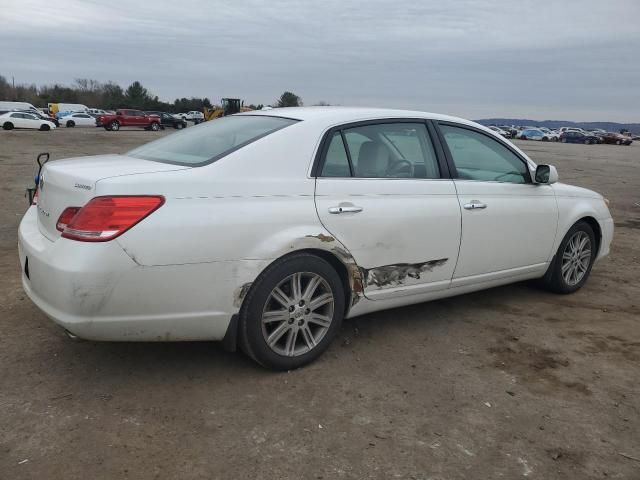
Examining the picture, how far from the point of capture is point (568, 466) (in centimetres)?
264

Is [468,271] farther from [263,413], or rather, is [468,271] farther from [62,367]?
[62,367]

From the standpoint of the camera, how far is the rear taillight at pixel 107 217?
2.79m

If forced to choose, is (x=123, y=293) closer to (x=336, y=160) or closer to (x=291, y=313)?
(x=291, y=313)

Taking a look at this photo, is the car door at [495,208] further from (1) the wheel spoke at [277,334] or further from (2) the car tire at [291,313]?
(1) the wheel spoke at [277,334]

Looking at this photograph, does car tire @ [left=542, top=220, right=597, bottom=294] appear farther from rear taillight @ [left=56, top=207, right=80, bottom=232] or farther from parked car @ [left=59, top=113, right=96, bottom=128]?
parked car @ [left=59, top=113, right=96, bottom=128]

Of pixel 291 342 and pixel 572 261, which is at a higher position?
pixel 572 261

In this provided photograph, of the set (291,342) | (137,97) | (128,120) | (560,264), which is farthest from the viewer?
(137,97)

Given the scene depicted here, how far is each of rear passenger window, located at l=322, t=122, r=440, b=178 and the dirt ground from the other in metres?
1.16

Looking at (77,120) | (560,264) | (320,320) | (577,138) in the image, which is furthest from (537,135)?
(320,320)

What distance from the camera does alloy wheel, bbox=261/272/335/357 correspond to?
10.8ft

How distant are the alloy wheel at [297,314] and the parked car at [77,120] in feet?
157

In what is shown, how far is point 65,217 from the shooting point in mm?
2990

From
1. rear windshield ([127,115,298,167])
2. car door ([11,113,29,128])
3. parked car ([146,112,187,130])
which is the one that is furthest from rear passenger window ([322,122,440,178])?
parked car ([146,112,187,130])

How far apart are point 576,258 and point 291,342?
10.0 feet
